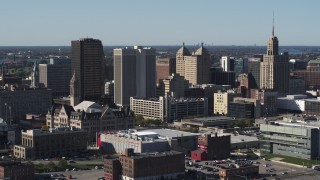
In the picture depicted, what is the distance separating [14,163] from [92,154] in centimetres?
2095

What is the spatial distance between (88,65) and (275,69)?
50701mm

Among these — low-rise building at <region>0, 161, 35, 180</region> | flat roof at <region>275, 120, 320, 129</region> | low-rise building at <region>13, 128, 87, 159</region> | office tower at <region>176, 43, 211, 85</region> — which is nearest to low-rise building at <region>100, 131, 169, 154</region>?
low-rise building at <region>13, 128, 87, 159</region>

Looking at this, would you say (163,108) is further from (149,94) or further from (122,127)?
(122,127)

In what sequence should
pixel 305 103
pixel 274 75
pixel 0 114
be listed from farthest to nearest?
pixel 274 75, pixel 305 103, pixel 0 114

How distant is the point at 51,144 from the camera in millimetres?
98500

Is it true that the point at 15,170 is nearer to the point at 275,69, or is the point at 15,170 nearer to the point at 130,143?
the point at 130,143

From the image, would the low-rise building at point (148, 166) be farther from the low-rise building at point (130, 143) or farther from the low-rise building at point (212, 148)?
the low-rise building at point (212, 148)

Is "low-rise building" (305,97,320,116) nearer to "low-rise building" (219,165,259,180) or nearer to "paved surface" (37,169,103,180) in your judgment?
"low-rise building" (219,165,259,180)

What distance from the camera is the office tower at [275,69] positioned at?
175000mm

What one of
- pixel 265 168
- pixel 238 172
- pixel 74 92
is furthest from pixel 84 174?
pixel 74 92

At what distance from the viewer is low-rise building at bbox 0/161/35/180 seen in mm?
78562

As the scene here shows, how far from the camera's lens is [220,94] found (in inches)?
6152

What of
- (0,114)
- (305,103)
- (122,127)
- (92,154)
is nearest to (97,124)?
(122,127)

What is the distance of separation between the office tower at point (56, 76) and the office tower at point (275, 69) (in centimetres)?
5238
